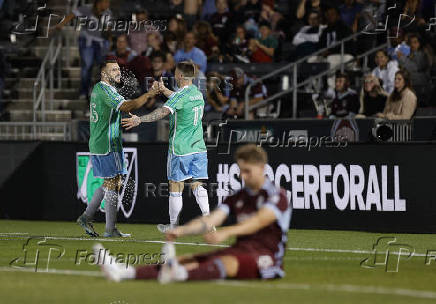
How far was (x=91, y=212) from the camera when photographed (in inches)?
590

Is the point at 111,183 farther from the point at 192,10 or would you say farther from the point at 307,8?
the point at 192,10

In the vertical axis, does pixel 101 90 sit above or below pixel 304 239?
above

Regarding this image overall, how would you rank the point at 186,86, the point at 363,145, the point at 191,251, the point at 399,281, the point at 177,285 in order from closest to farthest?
the point at 177,285, the point at 399,281, the point at 191,251, the point at 186,86, the point at 363,145

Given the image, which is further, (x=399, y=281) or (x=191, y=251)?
(x=191, y=251)

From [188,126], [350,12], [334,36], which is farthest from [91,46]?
[188,126]

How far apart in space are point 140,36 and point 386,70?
6159 mm

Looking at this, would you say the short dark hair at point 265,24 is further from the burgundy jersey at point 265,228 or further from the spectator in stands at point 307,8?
the burgundy jersey at point 265,228

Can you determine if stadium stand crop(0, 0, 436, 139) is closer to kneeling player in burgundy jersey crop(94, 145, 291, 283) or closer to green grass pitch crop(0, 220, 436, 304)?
green grass pitch crop(0, 220, 436, 304)

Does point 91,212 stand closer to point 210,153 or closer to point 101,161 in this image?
point 101,161

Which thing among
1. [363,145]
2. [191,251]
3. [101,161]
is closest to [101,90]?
[101,161]

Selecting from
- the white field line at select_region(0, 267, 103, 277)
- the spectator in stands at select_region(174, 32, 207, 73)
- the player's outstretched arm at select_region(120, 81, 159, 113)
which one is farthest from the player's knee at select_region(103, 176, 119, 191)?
the spectator in stands at select_region(174, 32, 207, 73)

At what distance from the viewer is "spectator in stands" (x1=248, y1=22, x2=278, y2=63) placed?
2267cm

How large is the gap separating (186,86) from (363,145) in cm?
356

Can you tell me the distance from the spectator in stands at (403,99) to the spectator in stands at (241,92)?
Result: 359 cm
